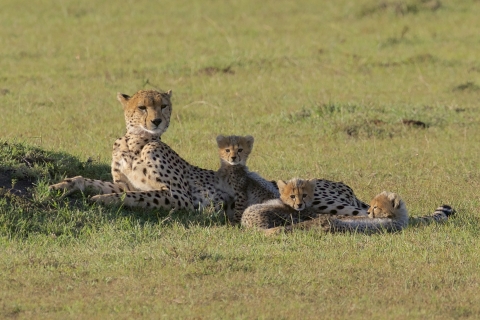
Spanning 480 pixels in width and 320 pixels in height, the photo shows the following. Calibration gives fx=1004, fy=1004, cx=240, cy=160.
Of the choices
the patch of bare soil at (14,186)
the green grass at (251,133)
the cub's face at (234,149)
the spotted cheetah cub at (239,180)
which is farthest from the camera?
the cub's face at (234,149)

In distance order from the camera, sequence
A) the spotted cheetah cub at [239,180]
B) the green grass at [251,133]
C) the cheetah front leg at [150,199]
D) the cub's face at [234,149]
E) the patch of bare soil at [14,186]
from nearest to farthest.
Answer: the green grass at [251,133] < the patch of bare soil at [14,186] < the cheetah front leg at [150,199] < the spotted cheetah cub at [239,180] < the cub's face at [234,149]

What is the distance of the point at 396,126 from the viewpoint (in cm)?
1142

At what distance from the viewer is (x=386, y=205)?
23.8ft

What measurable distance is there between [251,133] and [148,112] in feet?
10.9

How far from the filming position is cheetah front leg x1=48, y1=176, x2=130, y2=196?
7584 millimetres

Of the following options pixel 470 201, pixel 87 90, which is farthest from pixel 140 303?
pixel 87 90

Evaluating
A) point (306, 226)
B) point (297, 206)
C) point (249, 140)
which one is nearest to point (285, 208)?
point (297, 206)

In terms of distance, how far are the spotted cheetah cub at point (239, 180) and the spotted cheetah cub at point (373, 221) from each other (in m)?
0.76

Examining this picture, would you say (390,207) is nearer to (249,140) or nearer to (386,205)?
(386,205)

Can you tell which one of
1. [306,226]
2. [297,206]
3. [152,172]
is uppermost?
[152,172]

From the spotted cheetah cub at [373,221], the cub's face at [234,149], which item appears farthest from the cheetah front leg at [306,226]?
the cub's face at [234,149]

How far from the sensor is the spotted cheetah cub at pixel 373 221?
23.2 feet

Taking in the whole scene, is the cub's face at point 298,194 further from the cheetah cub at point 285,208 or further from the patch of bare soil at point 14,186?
the patch of bare soil at point 14,186

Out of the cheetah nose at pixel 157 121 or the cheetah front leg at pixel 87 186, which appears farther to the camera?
the cheetah nose at pixel 157 121
